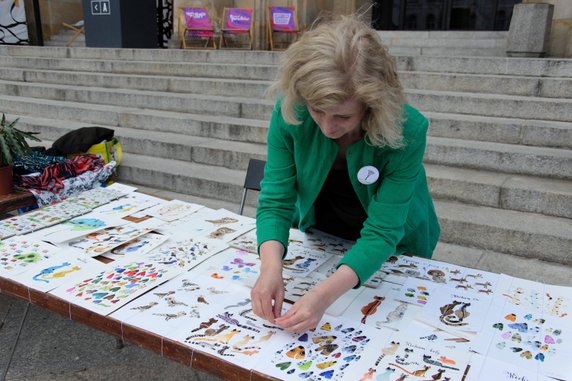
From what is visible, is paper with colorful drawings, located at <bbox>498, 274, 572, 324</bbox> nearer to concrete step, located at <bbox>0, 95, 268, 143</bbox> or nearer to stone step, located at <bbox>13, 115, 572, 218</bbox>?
stone step, located at <bbox>13, 115, 572, 218</bbox>

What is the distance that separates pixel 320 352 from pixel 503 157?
321 centimetres

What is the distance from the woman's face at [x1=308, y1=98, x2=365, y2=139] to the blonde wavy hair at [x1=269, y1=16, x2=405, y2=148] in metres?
0.02

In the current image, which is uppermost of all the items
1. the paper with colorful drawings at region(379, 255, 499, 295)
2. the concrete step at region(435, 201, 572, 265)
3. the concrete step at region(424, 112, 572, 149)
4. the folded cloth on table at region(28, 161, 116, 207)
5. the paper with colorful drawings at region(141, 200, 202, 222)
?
the concrete step at region(424, 112, 572, 149)

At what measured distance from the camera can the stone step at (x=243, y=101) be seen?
14.8ft

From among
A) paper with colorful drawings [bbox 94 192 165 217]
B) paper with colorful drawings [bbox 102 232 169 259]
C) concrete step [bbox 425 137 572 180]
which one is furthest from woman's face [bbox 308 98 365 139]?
concrete step [bbox 425 137 572 180]

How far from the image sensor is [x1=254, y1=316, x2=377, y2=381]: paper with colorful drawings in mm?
1209

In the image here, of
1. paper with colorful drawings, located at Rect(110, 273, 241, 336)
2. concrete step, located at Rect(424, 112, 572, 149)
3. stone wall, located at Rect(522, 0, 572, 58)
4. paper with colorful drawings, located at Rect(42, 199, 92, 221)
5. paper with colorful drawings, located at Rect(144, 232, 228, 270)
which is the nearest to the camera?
paper with colorful drawings, located at Rect(110, 273, 241, 336)

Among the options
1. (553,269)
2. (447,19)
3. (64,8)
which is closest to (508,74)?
(553,269)

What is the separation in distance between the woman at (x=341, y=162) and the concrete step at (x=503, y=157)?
2289mm

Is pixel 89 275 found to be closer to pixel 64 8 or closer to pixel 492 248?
pixel 492 248

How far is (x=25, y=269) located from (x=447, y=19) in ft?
33.8

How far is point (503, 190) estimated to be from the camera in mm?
3621

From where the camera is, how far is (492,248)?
3.42 meters

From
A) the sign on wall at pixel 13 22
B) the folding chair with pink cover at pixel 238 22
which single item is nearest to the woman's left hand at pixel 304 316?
the folding chair with pink cover at pixel 238 22
